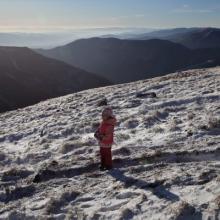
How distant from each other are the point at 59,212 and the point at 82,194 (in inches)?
30.2

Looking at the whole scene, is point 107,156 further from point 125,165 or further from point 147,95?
point 147,95

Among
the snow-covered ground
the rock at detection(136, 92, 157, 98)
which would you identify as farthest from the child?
the rock at detection(136, 92, 157, 98)

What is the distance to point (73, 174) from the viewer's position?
10625mm

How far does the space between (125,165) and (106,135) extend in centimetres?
91

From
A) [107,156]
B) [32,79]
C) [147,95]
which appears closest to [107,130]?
[107,156]

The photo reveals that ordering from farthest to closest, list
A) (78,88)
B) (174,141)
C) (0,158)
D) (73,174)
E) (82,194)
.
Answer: (78,88)
(0,158)
(174,141)
(73,174)
(82,194)

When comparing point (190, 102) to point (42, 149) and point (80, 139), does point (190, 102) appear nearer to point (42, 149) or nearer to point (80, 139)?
point (80, 139)

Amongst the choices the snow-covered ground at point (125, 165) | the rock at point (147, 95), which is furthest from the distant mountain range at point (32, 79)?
the snow-covered ground at point (125, 165)

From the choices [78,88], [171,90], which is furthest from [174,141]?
[78,88]

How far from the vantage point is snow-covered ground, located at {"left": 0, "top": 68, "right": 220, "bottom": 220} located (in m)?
8.38

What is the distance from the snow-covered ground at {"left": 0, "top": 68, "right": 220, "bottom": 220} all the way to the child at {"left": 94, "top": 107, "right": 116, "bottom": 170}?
318 mm

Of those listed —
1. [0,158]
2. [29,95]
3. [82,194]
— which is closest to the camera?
[82,194]

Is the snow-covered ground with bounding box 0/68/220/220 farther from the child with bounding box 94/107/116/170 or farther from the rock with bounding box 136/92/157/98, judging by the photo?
the rock with bounding box 136/92/157/98

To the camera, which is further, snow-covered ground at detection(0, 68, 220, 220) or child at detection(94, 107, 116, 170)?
child at detection(94, 107, 116, 170)
